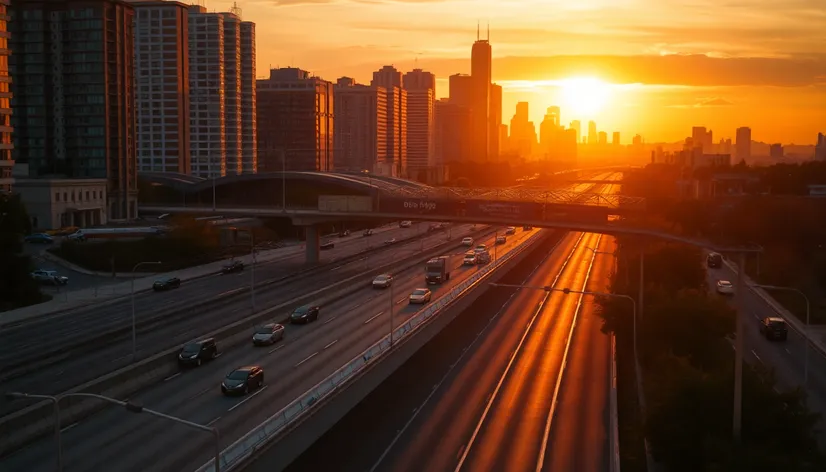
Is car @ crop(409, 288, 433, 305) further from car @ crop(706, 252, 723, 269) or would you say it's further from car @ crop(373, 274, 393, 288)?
car @ crop(706, 252, 723, 269)

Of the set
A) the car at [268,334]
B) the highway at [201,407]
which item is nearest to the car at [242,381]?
the highway at [201,407]

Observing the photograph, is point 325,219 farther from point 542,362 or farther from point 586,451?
point 586,451

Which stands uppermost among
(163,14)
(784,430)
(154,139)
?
(163,14)

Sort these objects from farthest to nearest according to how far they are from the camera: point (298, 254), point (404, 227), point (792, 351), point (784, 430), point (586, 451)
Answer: point (404, 227), point (298, 254), point (792, 351), point (586, 451), point (784, 430)

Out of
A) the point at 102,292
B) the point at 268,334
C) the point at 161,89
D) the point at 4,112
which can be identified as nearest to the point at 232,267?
the point at 102,292

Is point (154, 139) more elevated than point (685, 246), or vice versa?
point (154, 139)

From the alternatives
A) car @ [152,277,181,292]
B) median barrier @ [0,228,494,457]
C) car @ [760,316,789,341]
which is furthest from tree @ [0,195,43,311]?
car @ [760,316,789,341]

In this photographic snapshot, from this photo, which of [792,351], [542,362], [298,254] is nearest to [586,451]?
[542,362]

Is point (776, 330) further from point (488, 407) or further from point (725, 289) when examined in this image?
point (488, 407)
